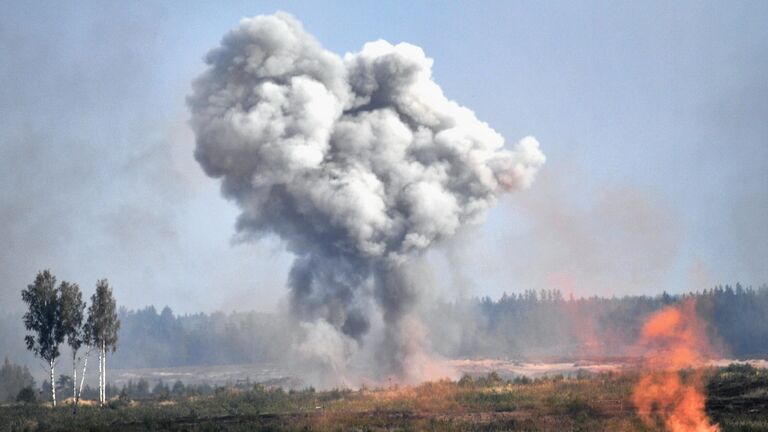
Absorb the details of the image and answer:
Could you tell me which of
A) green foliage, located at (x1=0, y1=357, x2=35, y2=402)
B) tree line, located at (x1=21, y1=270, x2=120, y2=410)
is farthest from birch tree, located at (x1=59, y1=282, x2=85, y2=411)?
green foliage, located at (x1=0, y1=357, x2=35, y2=402)

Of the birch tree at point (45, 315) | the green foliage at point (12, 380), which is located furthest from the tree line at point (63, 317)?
Result: the green foliage at point (12, 380)

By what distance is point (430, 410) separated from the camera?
59.9 m

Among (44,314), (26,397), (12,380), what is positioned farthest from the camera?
(12,380)

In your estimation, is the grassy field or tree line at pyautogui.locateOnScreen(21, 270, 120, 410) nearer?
the grassy field

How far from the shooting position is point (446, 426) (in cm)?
5106

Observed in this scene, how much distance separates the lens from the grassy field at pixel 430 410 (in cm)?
5138

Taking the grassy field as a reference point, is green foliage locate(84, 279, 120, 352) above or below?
above

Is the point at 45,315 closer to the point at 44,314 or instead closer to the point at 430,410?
the point at 44,314

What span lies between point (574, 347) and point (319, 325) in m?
122

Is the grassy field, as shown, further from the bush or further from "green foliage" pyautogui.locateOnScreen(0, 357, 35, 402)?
"green foliage" pyautogui.locateOnScreen(0, 357, 35, 402)

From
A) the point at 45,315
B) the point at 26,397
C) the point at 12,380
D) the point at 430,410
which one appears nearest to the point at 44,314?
the point at 45,315

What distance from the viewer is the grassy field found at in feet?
169

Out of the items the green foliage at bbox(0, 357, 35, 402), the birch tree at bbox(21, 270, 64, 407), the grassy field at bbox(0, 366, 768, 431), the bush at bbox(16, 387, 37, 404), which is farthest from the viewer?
the green foliage at bbox(0, 357, 35, 402)

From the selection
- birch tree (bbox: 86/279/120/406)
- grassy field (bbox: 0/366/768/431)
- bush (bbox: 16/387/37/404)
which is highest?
birch tree (bbox: 86/279/120/406)
